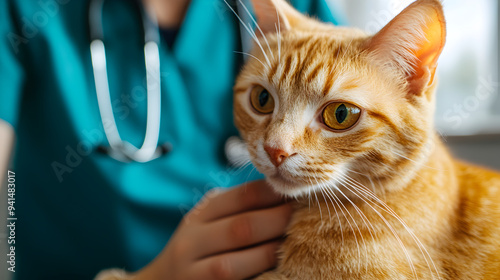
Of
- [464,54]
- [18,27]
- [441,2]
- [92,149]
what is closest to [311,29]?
[441,2]

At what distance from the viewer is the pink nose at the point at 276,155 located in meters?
0.49

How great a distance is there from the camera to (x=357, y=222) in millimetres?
533

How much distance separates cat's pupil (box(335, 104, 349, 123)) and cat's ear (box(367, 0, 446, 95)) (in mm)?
109

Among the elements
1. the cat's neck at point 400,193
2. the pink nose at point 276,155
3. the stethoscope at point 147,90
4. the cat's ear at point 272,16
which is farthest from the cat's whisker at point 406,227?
the stethoscope at point 147,90

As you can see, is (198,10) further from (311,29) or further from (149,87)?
(311,29)

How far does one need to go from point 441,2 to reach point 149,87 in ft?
2.53

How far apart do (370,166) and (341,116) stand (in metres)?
0.09

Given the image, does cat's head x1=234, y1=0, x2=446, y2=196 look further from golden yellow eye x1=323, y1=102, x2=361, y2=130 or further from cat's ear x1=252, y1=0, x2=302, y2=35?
cat's ear x1=252, y1=0, x2=302, y2=35

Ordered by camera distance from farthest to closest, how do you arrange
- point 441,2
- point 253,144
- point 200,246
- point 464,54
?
point 464,54, point 200,246, point 253,144, point 441,2

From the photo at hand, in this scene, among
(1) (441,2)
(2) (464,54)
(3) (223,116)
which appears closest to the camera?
(1) (441,2)

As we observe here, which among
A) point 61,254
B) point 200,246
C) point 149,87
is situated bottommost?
point 61,254

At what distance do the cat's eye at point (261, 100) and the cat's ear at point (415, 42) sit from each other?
0.56 ft

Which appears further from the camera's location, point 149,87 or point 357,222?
point 149,87

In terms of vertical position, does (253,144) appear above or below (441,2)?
below
